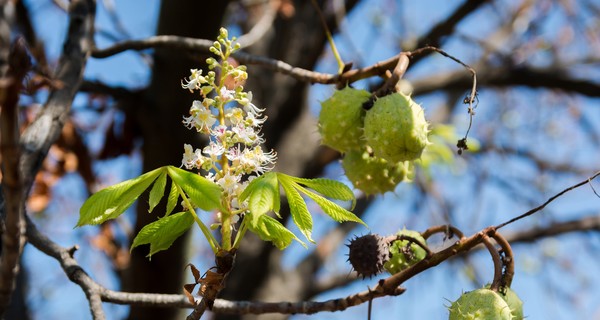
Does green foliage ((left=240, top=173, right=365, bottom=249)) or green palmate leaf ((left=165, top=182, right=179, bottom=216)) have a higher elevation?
green palmate leaf ((left=165, top=182, right=179, bottom=216))

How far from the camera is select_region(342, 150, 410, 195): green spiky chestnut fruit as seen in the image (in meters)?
2.02

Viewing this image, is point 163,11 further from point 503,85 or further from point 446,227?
point 503,85

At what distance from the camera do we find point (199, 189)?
4.24 ft

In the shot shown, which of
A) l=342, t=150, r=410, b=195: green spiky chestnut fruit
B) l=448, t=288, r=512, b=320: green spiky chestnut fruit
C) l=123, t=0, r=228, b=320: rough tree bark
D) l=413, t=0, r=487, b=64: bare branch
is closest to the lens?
l=448, t=288, r=512, b=320: green spiky chestnut fruit

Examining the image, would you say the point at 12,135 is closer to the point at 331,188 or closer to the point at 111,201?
the point at 111,201

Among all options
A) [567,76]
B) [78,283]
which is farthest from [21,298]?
[567,76]

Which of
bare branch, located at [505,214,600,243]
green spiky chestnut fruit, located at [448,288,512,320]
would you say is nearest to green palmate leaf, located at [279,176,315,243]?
green spiky chestnut fruit, located at [448,288,512,320]

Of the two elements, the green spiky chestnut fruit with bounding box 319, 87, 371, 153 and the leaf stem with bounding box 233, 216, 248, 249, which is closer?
the leaf stem with bounding box 233, 216, 248, 249

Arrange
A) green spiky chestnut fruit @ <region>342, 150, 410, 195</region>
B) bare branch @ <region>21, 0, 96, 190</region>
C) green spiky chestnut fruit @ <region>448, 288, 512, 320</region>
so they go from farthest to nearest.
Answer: green spiky chestnut fruit @ <region>342, 150, 410, 195</region> < bare branch @ <region>21, 0, 96, 190</region> < green spiky chestnut fruit @ <region>448, 288, 512, 320</region>

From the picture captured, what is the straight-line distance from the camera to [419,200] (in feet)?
18.7

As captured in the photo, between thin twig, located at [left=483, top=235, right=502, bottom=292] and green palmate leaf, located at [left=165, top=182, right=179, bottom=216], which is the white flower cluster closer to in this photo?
green palmate leaf, located at [left=165, top=182, right=179, bottom=216]

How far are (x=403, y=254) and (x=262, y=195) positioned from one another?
2.06ft

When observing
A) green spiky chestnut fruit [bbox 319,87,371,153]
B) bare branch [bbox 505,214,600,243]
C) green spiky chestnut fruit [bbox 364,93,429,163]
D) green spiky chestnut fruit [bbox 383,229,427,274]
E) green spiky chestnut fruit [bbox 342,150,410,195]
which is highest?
bare branch [bbox 505,214,600,243]

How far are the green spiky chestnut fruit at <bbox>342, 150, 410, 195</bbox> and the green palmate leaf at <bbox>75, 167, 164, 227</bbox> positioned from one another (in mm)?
784
